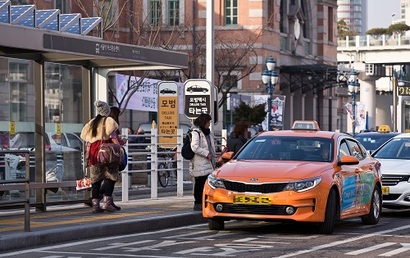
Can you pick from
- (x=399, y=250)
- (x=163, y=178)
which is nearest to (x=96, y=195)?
(x=399, y=250)

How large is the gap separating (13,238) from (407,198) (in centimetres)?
895

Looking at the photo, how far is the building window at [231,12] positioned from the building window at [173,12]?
292 centimetres

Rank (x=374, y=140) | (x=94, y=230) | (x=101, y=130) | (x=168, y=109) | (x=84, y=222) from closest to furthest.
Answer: (x=94, y=230) → (x=84, y=222) → (x=101, y=130) → (x=168, y=109) → (x=374, y=140)

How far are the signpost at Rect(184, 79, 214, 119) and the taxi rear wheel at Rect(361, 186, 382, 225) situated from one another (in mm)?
4889

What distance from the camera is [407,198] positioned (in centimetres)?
2166

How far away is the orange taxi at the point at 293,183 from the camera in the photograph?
55.7 ft

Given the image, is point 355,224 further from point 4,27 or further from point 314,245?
point 4,27

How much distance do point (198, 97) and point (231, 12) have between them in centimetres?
3663

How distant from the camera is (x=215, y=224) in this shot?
17891 mm

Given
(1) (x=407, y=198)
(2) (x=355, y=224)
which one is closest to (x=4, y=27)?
(2) (x=355, y=224)

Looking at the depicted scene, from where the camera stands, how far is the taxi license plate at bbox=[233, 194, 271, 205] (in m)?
17.0

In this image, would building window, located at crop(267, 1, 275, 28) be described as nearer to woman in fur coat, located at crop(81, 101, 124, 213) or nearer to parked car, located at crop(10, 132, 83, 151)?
parked car, located at crop(10, 132, 83, 151)

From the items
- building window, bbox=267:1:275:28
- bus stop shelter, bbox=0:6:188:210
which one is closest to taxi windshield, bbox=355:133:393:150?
bus stop shelter, bbox=0:6:188:210

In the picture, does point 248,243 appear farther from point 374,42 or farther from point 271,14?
point 374,42
